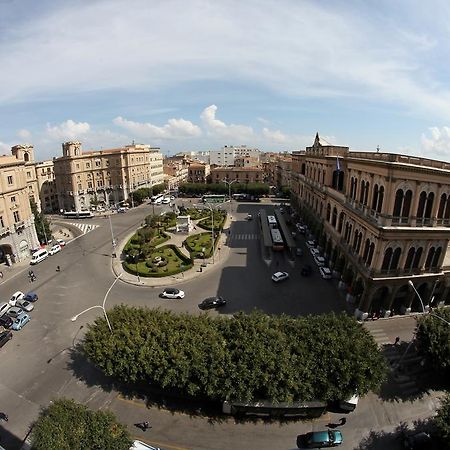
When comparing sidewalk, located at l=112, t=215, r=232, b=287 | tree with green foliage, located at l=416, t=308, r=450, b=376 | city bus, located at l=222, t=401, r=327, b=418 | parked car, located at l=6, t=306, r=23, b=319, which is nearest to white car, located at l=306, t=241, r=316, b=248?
sidewalk, located at l=112, t=215, r=232, b=287

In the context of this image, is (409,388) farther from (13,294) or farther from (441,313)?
(13,294)

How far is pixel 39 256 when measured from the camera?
186 ft

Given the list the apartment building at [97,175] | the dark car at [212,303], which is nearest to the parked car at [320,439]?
the dark car at [212,303]

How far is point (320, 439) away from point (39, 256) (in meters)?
54.1

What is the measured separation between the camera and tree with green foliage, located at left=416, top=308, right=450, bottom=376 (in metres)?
25.6

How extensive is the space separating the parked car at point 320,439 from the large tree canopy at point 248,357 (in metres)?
2.51

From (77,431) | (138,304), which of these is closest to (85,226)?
(138,304)

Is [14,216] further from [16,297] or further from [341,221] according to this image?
[341,221]

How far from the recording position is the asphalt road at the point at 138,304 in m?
23.9

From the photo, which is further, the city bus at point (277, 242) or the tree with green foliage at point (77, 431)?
the city bus at point (277, 242)

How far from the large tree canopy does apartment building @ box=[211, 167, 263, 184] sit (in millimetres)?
106082

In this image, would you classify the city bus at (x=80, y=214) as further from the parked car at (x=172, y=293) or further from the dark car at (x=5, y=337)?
the dark car at (x=5, y=337)

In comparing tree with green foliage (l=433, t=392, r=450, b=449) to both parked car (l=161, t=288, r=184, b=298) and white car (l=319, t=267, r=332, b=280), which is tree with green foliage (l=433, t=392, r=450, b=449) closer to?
white car (l=319, t=267, r=332, b=280)

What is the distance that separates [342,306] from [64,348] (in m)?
33.0
